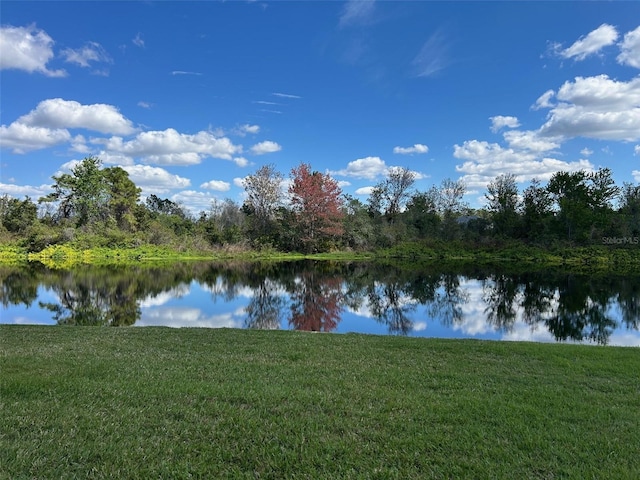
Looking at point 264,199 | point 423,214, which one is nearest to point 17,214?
point 264,199

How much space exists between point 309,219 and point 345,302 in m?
21.7

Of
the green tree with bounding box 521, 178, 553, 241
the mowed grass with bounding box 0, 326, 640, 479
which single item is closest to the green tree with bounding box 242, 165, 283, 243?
the green tree with bounding box 521, 178, 553, 241

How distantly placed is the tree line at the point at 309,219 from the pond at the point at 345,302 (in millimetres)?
12901

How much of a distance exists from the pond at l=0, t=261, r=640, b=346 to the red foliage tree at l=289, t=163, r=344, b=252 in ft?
43.1

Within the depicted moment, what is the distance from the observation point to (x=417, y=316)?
39.9ft

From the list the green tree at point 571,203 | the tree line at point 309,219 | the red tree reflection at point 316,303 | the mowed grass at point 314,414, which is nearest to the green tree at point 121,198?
the tree line at point 309,219

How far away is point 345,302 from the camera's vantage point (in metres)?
14.5

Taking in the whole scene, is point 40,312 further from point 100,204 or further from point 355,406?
point 100,204

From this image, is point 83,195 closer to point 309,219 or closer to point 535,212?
point 309,219

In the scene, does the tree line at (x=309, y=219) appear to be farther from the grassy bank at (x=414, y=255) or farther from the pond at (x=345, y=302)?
the pond at (x=345, y=302)

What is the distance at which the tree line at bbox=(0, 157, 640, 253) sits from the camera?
3378cm

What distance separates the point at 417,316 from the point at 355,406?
886 cm

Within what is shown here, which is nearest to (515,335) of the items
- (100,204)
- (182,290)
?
(182,290)

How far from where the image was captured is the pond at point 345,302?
10664mm
